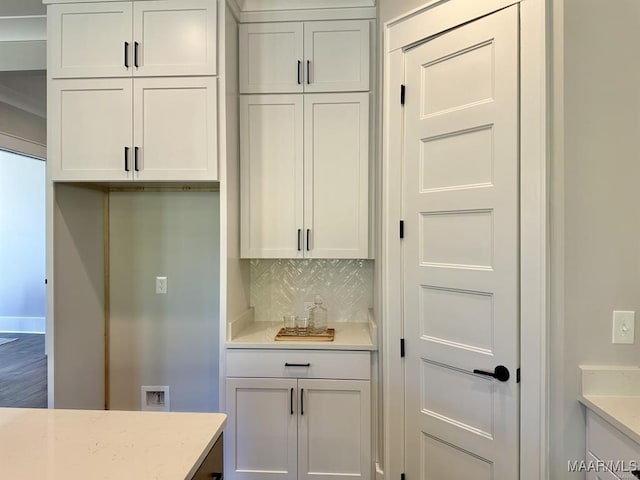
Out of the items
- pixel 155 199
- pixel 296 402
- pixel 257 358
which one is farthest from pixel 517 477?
pixel 155 199

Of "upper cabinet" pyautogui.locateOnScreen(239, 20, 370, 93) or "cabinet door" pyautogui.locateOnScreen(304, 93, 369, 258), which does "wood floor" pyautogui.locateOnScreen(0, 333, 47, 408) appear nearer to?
"cabinet door" pyautogui.locateOnScreen(304, 93, 369, 258)

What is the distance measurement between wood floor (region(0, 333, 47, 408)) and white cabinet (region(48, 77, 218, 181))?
7.89 ft

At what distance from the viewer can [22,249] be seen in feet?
18.8

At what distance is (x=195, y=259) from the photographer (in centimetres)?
251

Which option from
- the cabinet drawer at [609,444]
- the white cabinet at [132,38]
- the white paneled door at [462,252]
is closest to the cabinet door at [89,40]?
the white cabinet at [132,38]

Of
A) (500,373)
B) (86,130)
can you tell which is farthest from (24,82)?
(500,373)

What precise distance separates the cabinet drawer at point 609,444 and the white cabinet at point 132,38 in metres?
2.37

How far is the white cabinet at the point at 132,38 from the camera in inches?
79.3

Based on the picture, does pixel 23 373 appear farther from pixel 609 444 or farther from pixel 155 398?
pixel 609 444

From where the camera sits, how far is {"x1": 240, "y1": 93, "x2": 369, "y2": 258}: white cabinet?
2.25m

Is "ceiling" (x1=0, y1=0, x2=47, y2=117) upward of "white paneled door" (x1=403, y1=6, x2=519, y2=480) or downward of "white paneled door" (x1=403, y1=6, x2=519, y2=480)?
upward

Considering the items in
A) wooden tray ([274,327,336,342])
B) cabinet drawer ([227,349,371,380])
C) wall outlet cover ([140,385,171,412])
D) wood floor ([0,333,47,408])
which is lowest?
wood floor ([0,333,47,408])

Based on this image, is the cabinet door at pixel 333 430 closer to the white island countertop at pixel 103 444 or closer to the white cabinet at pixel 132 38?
the white island countertop at pixel 103 444

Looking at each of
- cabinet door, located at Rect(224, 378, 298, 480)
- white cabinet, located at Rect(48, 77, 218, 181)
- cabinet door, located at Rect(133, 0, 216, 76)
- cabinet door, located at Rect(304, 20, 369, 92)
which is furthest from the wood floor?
cabinet door, located at Rect(304, 20, 369, 92)
